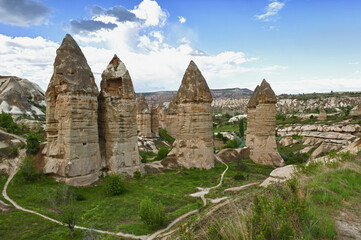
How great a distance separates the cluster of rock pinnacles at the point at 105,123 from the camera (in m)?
15.1

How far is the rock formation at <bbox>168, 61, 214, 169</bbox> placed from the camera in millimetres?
21359

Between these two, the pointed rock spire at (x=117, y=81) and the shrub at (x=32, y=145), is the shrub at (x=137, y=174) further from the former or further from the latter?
the shrub at (x=32, y=145)

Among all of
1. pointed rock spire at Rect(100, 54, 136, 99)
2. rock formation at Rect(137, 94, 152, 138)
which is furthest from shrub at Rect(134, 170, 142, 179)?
rock formation at Rect(137, 94, 152, 138)

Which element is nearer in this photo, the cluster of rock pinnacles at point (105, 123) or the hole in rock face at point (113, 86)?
the cluster of rock pinnacles at point (105, 123)

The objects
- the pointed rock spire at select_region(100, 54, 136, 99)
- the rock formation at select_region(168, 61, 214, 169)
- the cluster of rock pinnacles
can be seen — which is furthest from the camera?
the rock formation at select_region(168, 61, 214, 169)

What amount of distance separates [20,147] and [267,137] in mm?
22865

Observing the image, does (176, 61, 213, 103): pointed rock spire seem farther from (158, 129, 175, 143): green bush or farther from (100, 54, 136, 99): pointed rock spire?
(158, 129, 175, 143): green bush

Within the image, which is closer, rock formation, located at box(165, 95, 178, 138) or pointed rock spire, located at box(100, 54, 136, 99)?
pointed rock spire, located at box(100, 54, 136, 99)

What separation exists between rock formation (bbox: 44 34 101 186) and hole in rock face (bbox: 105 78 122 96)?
6.98 ft

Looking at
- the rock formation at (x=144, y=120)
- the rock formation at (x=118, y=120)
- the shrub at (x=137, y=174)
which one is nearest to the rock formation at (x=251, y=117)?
the shrub at (x=137, y=174)

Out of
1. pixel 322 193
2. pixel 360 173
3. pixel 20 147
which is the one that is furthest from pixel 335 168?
pixel 20 147

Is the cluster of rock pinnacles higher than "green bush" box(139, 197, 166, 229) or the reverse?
higher

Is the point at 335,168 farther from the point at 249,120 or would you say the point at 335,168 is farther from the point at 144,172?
the point at 249,120

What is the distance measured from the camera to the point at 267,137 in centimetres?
2411
